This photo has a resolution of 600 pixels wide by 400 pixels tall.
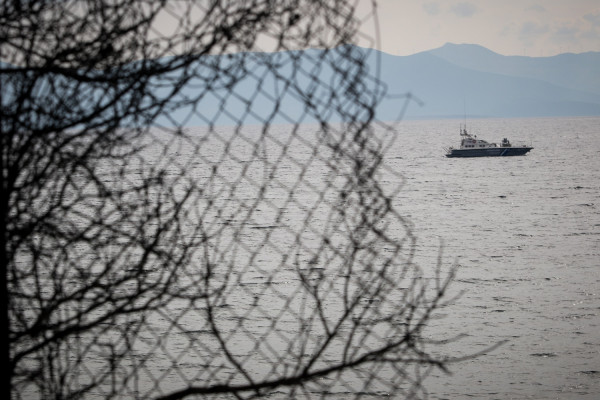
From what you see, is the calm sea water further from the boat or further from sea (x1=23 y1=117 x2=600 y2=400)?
the boat

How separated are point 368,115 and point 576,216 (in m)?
66.8

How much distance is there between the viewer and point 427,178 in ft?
324

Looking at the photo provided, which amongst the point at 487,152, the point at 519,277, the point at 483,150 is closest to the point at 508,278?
the point at 519,277

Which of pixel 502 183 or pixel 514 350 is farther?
pixel 502 183

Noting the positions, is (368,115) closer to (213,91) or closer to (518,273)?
(213,91)

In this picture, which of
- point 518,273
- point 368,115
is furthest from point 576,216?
point 368,115

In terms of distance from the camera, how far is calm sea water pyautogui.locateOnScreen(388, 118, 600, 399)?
85.1ft

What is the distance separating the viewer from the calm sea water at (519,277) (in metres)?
26.0

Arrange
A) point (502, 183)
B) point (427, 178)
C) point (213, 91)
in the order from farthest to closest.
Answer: point (427, 178)
point (502, 183)
point (213, 91)

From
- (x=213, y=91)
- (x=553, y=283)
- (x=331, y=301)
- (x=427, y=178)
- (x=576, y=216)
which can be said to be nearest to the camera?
(x=213, y=91)

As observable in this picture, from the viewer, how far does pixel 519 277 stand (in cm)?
4047

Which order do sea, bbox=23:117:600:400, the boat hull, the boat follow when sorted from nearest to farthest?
sea, bbox=23:117:600:400
the boat
the boat hull

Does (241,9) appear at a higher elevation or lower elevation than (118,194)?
higher

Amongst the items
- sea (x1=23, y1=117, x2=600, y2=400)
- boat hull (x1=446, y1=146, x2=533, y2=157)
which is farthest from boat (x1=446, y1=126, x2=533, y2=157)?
sea (x1=23, y1=117, x2=600, y2=400)
